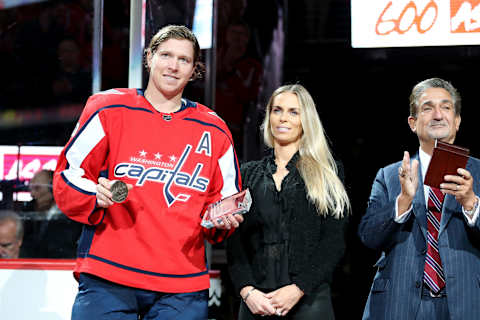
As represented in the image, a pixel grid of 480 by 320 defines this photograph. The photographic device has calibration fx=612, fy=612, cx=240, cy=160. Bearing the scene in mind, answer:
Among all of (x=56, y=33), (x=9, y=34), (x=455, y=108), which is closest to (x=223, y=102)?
(x=56, y=33)

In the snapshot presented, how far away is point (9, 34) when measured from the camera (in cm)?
482

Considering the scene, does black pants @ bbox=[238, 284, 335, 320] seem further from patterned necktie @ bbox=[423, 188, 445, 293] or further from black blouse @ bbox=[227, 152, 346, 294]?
patterned necktie @ bbox=[423, 188, 445, 293]

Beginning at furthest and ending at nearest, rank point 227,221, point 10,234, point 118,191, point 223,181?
point 10,234
point 223,181
point 227,221
point 118,191

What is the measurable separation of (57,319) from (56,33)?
3130 millimetres

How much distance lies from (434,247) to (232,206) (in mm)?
1036

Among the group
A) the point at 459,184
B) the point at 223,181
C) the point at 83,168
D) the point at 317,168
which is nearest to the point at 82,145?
the point at 83,168

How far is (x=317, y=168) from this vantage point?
2732 millimetres

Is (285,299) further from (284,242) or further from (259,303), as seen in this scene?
(284,242)

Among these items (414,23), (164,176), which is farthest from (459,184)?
(414,23)

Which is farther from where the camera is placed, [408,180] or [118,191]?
[408,180]

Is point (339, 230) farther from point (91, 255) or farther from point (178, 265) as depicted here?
point (91, 255)

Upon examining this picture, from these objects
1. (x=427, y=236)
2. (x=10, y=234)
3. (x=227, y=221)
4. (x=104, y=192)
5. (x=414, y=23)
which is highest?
(x=414, y=23)

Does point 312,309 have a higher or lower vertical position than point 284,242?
lower

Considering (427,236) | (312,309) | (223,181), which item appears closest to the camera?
(223,181)
